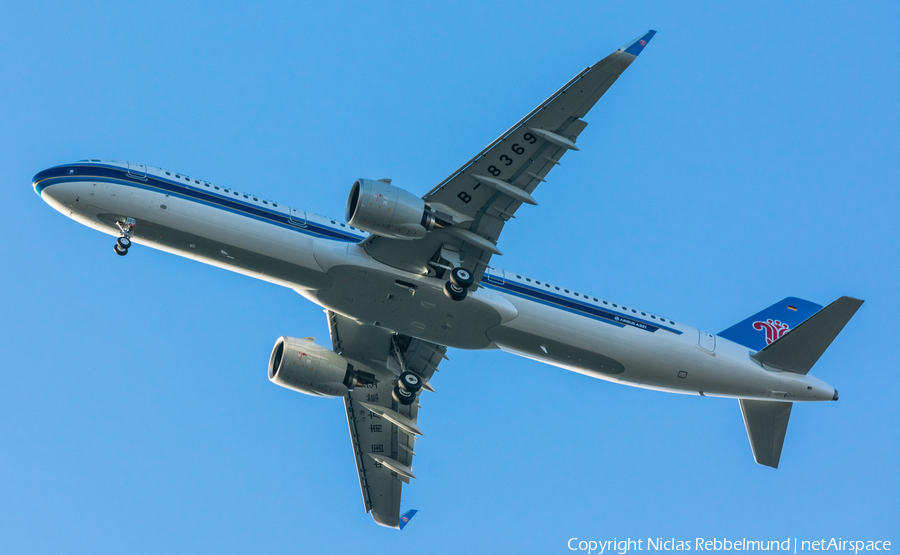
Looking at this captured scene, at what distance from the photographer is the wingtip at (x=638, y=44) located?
3150 centimetres

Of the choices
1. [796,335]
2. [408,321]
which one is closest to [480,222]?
[408,321]

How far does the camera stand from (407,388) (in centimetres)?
4141

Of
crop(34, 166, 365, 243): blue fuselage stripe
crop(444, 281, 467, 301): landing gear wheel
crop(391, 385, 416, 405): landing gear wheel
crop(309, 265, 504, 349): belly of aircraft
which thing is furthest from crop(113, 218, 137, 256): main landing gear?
crop(391, 385, 416, 405): landing gear wheel

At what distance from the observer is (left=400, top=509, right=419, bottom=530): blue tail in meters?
46.1

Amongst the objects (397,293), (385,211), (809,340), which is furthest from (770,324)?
(385,211)

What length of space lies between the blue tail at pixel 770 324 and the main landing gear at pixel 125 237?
28.7 metres

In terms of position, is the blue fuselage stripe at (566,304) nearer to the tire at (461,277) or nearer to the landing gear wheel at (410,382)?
the tire at (461,277)

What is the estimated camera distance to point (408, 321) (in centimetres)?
3716

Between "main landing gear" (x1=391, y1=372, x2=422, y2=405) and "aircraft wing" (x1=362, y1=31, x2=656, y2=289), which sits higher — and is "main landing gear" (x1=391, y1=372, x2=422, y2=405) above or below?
below

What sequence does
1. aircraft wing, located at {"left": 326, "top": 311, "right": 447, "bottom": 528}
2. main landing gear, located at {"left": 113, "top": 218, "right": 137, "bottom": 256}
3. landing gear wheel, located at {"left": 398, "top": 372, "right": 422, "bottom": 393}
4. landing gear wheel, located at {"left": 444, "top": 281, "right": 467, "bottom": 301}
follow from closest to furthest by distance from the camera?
main landing gear, located at {"left": 113, "top": 218, "right": 137, "bottom": 256}
landing gear wheel, located at {"left": 444, "top": 281, "right": 467, "bottom": 301}
landing gear wheel, located at {"left": 398, "top": 372, "right": 422, "bottom": 393}
aircraft wing, located at {"left": 326, "top": 311, "right": 447, "bottom": 528}

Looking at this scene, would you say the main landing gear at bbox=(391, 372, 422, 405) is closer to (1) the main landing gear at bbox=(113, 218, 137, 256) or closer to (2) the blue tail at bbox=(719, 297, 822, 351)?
(1) the main landing gear at bbox=(113, 218, 137, 256)

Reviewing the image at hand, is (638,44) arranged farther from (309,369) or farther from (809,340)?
(309,369)

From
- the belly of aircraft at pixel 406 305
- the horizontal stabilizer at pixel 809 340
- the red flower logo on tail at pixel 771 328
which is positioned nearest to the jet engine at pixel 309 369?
the belly of aircraft at pixel 406 305

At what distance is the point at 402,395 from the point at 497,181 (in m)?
12.8
